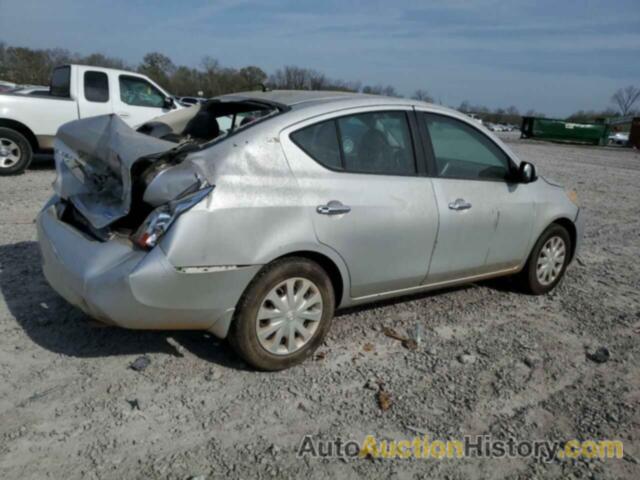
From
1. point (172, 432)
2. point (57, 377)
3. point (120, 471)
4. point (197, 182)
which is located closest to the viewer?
point (120, 471)

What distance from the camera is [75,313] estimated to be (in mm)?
3863

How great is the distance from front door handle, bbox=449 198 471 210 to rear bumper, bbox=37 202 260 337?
1605 mm

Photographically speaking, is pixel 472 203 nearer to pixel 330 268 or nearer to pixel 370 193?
pixel 370 193

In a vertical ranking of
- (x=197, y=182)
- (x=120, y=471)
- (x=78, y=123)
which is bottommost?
(x=120, y=471)

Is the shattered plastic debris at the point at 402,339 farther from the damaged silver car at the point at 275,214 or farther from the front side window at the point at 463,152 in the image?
the front side window at the point at 463,152

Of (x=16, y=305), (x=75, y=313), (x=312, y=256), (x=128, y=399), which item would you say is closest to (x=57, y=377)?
(x=128, y=399)

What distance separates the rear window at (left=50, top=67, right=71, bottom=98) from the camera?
31.8ft

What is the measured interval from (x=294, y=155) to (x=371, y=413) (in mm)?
1549

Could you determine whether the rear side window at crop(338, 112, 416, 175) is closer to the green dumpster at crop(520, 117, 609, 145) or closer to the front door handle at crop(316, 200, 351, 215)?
the front door handle at crop(316, 200, 351, 215)

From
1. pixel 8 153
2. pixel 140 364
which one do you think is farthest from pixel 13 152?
pixel 140 364

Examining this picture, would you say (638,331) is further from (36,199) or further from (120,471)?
(36,199)

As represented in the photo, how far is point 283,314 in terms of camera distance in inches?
127

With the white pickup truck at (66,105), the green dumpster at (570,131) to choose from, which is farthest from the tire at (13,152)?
the green dumpster at (570,131)

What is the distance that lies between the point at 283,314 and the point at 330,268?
442mm
